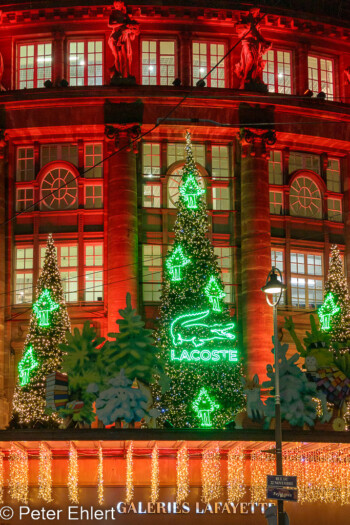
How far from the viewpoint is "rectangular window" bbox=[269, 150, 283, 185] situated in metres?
49.6

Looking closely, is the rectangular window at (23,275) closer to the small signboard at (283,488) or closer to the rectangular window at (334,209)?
the rectangular window at (334,209)

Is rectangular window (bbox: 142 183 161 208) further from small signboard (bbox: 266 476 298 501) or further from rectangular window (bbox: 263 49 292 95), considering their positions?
small signboard (bbox: 266 476 298 501)

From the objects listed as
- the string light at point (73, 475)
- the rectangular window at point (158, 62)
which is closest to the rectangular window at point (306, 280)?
the rectangular window at point (158, 62)

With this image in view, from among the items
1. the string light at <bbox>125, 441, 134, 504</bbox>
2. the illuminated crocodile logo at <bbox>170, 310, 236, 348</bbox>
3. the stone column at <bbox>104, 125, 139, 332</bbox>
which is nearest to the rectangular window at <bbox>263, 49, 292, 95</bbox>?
the stone column at <bbox>104, 125, 139, 332</bbox>

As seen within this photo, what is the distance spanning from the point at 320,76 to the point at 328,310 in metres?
14.2

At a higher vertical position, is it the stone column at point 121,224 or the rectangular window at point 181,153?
the rectangular window at point 181,153

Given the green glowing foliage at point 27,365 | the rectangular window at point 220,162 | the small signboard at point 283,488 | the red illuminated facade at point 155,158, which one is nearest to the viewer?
the small signboard at point 283,488

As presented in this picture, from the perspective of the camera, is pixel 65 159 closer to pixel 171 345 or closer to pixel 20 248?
pixel 20 248

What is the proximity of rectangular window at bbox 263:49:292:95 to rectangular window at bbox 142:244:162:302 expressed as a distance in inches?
405

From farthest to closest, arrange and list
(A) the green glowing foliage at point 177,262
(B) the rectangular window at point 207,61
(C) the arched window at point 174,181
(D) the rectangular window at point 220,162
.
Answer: (B) the rectangular window at point 207,61
(D) the rectangular window at point 220,162
(C) the arched window at point 174,181
(A) the green glowing foliage at point 177,262

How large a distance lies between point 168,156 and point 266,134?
4873 millimetres

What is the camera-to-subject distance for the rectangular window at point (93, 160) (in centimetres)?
4822

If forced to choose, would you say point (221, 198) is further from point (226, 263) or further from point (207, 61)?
point (207, 61)

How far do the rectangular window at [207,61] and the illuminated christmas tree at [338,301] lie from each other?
10.9m
